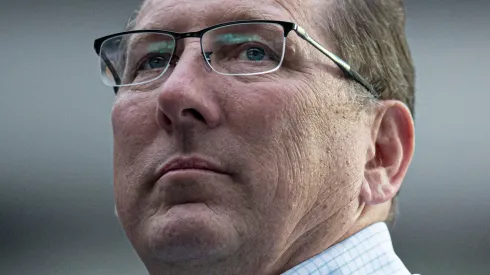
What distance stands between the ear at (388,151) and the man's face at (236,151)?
6 centimetres

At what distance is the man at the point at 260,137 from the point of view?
4.60ft

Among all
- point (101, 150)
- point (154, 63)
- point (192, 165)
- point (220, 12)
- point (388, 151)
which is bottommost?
point (101, 150)

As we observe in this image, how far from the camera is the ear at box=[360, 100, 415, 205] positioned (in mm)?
1630

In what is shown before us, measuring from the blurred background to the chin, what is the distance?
8.47 ft

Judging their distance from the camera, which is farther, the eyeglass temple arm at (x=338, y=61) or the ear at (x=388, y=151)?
the ear at (x=388, y=151)

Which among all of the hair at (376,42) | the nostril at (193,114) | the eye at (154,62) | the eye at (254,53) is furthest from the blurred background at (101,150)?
the nostril at (193,114)

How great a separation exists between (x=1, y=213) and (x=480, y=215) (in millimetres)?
2539

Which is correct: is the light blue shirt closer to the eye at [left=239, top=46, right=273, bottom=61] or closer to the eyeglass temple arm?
the eyeglass temple arm

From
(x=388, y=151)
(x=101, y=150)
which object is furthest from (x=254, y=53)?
(x=101, y=150)

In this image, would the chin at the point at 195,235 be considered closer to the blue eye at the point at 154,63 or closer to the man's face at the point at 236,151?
the man's face at the point at 236,151

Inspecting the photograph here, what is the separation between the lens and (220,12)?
152 centimetres

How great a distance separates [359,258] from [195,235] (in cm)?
40

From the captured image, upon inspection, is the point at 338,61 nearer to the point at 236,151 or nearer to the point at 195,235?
the point at 236,151

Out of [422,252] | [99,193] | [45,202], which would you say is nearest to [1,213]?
[45,202]
